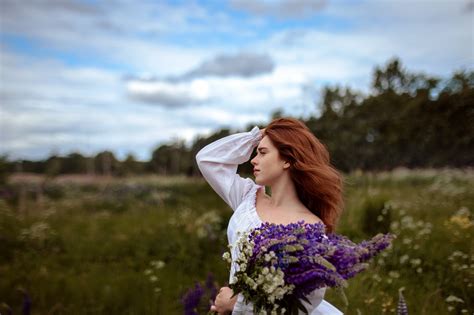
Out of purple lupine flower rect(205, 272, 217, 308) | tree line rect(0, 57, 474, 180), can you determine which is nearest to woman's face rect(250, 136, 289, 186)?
purple lupine flower rect(205, 272, 217, 308)

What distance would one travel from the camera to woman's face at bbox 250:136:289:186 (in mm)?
2861

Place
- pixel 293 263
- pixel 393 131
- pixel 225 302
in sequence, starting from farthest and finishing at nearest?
pixel 393 131 → pixel 225 302 → pixel 293 263

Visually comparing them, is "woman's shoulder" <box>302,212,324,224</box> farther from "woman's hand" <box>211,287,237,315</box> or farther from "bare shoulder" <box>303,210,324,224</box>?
"woman's hand" <box>211,287,237,315</box>

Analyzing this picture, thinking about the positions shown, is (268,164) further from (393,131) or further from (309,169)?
(393,131)

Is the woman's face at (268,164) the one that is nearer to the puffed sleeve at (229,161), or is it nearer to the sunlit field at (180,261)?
the puffed sleeve at (229,161)

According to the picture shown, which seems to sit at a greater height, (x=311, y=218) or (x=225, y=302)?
(x=311, y=218)

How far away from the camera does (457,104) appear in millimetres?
11305

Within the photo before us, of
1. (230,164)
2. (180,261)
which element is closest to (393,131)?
(180,261)

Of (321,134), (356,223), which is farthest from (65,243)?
(321,134)

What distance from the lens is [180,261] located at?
21.0 feet

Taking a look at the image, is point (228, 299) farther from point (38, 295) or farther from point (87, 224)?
point (87, 224)

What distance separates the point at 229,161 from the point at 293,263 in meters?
1.10

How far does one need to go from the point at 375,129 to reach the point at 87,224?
14649 mm

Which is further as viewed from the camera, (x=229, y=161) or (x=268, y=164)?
(x=229, y=161)
